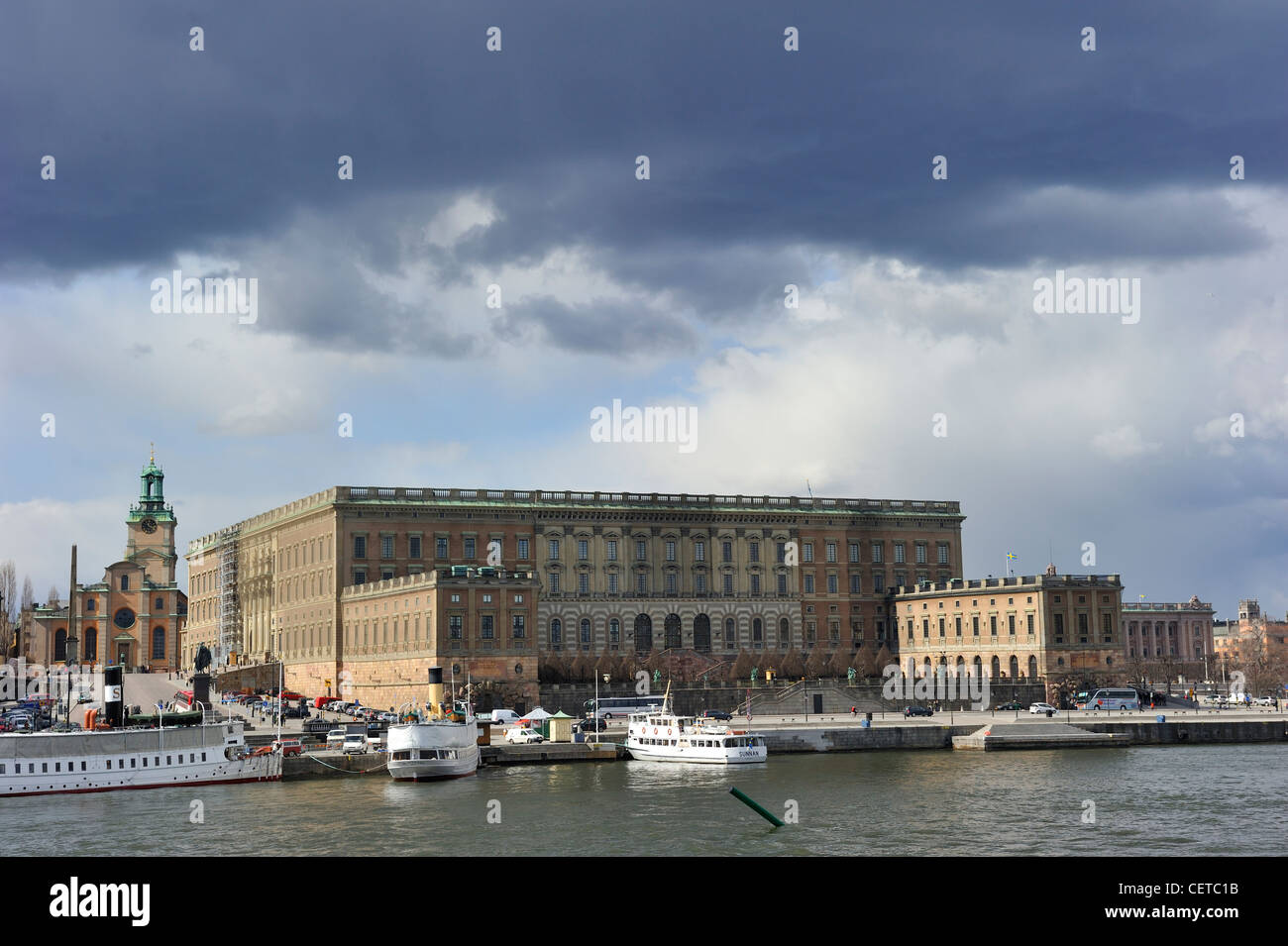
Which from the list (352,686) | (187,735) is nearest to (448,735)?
(187,735)

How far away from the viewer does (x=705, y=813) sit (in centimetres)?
6259

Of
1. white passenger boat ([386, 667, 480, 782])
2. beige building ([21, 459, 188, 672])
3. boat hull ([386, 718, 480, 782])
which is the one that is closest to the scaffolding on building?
beige building ([21, 459, 188, 672])

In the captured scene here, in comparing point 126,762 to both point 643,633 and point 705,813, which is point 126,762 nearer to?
point 705,813

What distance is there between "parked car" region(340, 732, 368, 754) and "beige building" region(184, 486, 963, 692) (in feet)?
153

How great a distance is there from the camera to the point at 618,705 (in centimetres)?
12469

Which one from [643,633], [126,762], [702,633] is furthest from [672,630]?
[126,762]

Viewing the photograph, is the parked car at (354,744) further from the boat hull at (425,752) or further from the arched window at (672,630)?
the arched window at (672,630)

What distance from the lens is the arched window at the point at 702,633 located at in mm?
152250

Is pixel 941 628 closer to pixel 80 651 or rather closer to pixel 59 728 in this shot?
pixel 59 728

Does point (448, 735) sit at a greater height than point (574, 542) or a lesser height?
lesser

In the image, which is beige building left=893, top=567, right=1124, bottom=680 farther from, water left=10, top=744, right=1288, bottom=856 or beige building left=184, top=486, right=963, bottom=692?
water left=10, top=744, right=1288, bottom=856
